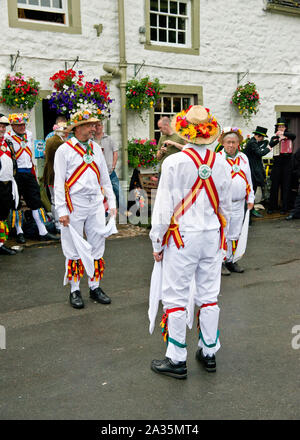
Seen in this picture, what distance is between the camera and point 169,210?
345cm

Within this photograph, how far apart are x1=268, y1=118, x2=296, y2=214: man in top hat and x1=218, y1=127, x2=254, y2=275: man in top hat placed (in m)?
5.05

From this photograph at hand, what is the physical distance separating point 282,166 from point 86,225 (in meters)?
7.38

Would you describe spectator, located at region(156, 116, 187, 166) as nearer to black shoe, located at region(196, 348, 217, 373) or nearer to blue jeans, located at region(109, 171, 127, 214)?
blue jeans, located at region(109, 171, 127, 214)

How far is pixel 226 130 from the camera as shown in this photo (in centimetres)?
588

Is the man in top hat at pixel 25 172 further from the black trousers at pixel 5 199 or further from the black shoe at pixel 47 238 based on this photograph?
the black trousers at pixel 5 199

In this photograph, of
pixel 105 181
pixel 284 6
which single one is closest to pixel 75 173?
pixel 105 181

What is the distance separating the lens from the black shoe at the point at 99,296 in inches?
203

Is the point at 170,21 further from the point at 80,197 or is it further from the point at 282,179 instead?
the point at 80,197

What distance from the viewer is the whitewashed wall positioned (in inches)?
380

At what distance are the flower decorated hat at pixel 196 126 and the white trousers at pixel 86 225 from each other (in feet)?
5.66

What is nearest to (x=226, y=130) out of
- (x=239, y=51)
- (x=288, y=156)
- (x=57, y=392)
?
(x=57, y=392)

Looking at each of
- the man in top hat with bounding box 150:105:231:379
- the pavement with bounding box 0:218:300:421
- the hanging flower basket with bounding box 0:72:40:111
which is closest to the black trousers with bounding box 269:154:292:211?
the pavement with bounding box 0:218:300:421

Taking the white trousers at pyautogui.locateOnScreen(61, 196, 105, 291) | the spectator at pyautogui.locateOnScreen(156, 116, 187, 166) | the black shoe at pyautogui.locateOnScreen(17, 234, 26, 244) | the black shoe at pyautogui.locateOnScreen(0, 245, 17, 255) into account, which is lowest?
the black shoe at pyautogui.locateOnScreen(0, 245, 17, 255)

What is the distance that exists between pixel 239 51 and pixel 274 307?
9398 millimetres
